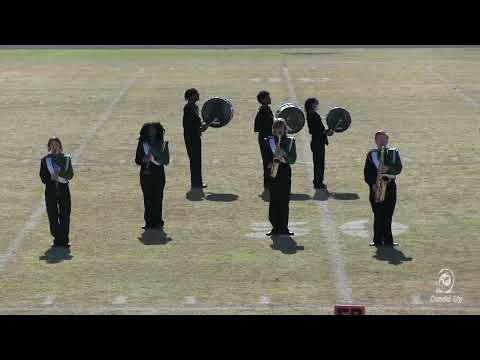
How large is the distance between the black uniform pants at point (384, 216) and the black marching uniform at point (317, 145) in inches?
184

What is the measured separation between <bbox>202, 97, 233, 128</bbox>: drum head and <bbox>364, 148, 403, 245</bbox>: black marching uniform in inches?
234

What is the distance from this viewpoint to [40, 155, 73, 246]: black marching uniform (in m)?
19.8

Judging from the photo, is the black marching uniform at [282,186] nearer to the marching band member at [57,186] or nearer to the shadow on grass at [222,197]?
the marching band member at [57,186]

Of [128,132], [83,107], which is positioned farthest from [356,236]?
[83,107]

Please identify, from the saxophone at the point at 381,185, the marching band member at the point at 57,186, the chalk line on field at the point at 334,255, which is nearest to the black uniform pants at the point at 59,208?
the marching band member at the point at 57,186

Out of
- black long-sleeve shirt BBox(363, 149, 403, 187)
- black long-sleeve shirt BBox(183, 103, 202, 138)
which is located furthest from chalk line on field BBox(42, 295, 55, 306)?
black long-sleeve shirt BBox(183, 103, 202, 138)

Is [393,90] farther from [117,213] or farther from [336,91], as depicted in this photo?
[117,213]

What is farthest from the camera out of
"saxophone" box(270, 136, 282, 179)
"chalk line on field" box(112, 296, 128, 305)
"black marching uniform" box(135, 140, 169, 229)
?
"black marching uniform" box(135, 140, 169, 229)

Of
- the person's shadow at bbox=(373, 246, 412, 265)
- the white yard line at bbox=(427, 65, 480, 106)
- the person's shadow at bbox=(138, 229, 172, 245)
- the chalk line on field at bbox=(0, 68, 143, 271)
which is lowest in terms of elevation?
the white yard line at bbox=(427, 65, 480, 106)

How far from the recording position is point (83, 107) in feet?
125

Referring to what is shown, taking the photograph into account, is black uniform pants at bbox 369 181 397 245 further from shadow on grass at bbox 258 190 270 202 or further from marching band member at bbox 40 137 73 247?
marching band member at bbox 40 137 73 247

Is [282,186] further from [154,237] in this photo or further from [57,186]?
[57,186]
